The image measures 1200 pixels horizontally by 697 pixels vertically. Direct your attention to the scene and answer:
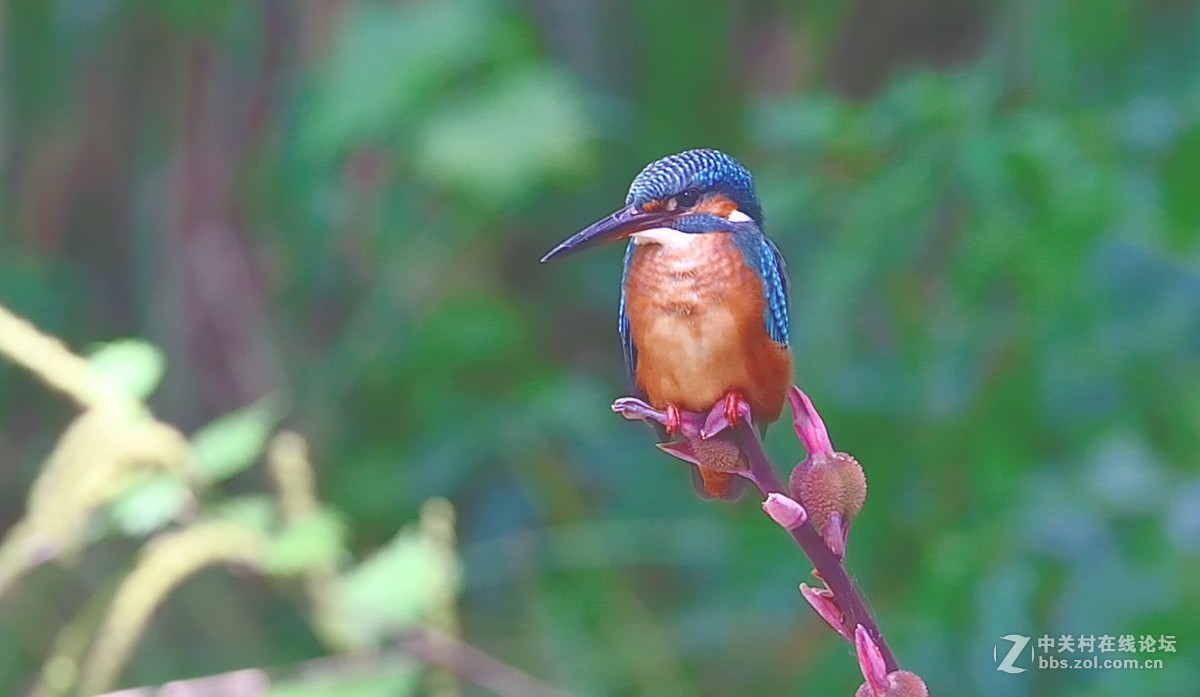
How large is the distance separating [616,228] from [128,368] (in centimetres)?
68

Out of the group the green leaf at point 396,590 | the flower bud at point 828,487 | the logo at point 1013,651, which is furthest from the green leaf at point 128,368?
the logo at point 1013,651

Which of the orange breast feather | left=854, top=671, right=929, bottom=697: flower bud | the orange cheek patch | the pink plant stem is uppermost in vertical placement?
the orange cheek patch

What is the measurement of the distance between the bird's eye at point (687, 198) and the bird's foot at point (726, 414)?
0.12 metres

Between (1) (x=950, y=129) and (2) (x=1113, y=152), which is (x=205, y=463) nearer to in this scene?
(1) (x=950, y=129)

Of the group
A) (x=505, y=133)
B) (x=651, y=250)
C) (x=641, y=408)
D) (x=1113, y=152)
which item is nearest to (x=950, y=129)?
(x=1113, y=152)

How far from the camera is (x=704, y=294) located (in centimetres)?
88

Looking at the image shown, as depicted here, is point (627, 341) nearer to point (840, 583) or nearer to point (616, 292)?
point (840, 583)

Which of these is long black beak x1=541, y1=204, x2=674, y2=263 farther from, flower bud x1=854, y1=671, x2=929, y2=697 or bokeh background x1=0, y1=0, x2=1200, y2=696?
bokeh background x1=0, y1=0, x2=1200, y2=696

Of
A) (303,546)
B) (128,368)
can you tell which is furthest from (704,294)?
(303,546)

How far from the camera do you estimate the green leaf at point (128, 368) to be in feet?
4.32

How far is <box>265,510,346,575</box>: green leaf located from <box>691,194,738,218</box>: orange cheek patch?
762 millimetres

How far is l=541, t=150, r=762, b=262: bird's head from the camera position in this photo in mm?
835

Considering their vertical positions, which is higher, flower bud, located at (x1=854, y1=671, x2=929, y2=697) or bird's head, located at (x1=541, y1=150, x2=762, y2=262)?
bird's head, located at (x1=541, y1=150, x2=762, y2=262)

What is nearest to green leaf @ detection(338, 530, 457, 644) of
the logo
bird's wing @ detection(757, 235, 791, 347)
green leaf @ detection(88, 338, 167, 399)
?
green leaf @ detection(88, 338, 167, 399)
